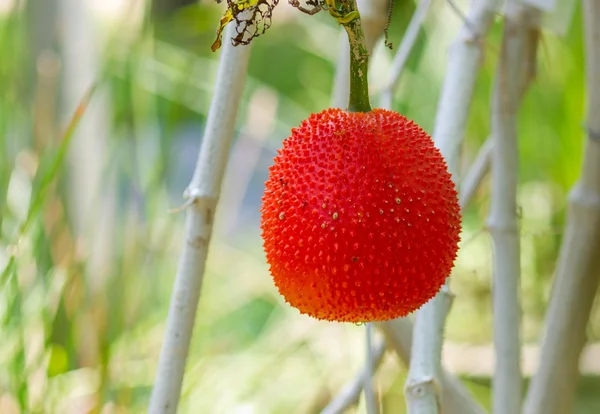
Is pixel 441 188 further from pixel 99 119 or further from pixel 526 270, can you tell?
pixel 526 270

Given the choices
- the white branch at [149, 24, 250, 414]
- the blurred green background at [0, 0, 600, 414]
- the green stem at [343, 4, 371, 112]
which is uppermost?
the green stem at [343, 4, 371, 112]

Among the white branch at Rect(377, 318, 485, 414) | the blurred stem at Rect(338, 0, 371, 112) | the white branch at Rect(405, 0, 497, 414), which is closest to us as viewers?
the blurred stem at Rect(338, 0, 371, 112)

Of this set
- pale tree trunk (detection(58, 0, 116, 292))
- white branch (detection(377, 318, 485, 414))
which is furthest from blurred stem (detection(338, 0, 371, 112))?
pale tree trunk (detection(58, 0, 116, 292))

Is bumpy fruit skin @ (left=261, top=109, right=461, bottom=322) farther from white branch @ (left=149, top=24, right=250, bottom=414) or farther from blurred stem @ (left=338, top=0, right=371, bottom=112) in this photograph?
white branch @ (left=149, top=24, right=250, bottom=414)

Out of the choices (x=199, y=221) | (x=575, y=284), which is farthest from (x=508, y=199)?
(x=199, y=221)

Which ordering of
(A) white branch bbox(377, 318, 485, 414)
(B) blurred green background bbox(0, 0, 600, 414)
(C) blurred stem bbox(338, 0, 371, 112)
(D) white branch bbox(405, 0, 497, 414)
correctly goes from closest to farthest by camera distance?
1. (C) blurred stem bbox(338, 0, 371, 112)
2. (D) white branch bbox(405, 0, 497, 414)
3. (A) white branch bbox(377, 318, 485, 414)
4. (B) blurred green background bbox(0, 0, 600, 414)

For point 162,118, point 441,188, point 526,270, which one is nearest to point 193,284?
point 441,188

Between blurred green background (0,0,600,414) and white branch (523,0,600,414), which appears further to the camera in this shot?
blurred green background (0,0,600,414)

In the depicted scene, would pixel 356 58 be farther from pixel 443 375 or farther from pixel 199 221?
pixel 443 375

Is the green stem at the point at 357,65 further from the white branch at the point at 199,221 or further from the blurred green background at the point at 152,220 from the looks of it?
the blurred green background at the point at 152,220
